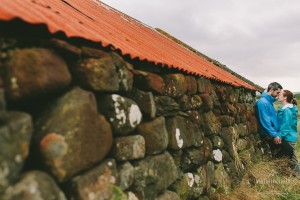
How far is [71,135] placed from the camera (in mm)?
1772

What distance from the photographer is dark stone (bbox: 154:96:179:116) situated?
2.93m

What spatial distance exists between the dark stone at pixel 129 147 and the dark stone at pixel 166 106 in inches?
19.5

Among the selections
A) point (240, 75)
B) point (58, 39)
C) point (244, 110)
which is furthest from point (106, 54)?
point (240, 75)

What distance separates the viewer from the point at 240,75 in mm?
9430

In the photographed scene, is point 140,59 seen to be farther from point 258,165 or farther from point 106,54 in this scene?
point 258,165

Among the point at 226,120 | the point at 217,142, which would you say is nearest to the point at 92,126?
the point at 217,142

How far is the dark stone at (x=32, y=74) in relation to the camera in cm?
151

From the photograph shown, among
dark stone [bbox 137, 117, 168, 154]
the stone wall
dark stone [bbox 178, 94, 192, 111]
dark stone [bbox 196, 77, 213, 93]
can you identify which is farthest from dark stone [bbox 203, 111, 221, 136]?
dark stone [bbox 137, 117, 168, 154]

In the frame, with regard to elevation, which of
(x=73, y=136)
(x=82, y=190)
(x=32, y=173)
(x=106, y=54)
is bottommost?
(x=82, y=190)

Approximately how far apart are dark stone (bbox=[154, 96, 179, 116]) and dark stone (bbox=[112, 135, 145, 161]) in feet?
1.63

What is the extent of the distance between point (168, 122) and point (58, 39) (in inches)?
61.9

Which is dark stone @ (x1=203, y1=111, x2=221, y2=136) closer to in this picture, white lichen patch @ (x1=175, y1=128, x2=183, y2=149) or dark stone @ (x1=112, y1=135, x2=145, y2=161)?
white lichen patch @ (x1=175, y1=128, x2=183, y2=149)

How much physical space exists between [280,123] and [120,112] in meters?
5.25

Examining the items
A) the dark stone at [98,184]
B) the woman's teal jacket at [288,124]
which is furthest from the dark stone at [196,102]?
the woman's teal jacket at [288,124]
